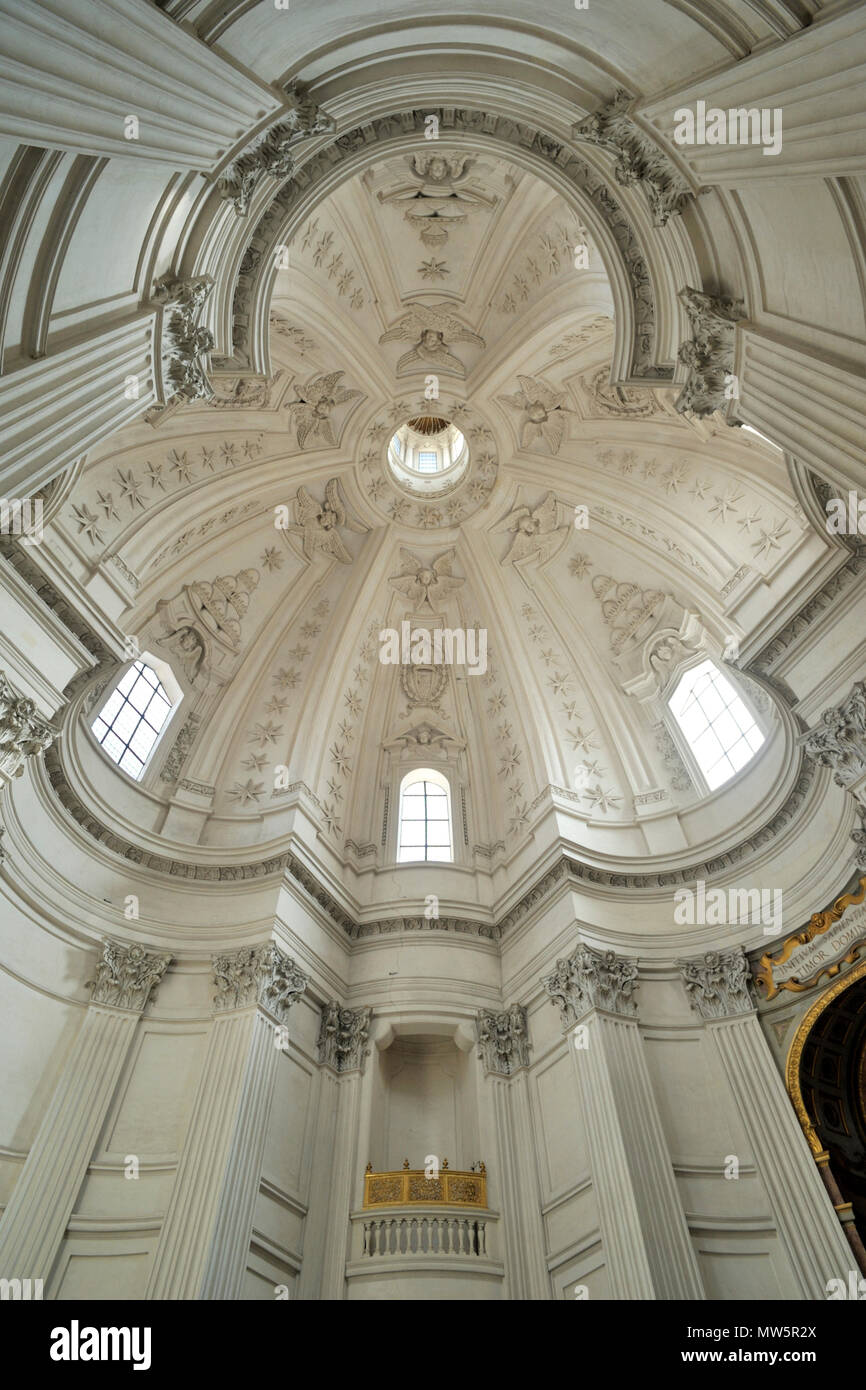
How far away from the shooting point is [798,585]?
11.2 m

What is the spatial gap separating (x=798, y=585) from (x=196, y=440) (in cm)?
1123

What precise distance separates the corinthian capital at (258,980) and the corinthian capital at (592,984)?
170 inches

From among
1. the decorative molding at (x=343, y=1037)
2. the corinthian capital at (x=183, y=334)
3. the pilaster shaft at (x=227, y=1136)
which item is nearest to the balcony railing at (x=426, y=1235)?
the pilaster shaft at (x=227, y=1136)

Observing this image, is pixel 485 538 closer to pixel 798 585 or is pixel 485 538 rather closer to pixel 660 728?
pixel 660 728

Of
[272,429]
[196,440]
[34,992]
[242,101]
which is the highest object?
[272,429]

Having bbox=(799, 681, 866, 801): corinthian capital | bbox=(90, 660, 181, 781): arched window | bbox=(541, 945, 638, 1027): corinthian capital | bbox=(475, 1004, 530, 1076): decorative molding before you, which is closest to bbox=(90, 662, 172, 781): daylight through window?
bbox=(90, 660, 181, 781): arched window

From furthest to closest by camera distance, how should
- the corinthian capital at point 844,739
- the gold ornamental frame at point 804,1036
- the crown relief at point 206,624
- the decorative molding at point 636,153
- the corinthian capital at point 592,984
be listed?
the crown relief at point 206,624, the corinthian capital at point 592,984, the gold ornamental frame at point 804,1036, the corinthian capital at point 844,739, the decorative molding at point 636,153

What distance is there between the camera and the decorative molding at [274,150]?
28.2 ft

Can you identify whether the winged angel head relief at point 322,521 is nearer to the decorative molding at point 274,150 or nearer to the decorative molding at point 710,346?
the decorative molding at point 274,150

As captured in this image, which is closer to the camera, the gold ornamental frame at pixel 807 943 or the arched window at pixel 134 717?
the gold ornamental frame at pixel 807 943

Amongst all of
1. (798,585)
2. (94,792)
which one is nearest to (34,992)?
(94,792)

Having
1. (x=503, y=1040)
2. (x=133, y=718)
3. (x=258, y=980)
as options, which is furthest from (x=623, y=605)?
(x=258, y=980)

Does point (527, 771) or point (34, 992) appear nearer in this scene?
point (34, 992)

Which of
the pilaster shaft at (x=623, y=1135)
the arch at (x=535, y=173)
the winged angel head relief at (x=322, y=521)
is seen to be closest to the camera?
the pilaster shaft at (x=623, y=1135)
